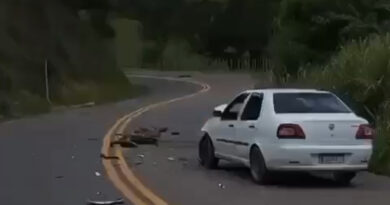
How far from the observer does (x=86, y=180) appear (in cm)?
1620

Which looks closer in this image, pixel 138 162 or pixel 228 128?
pixel 228 128

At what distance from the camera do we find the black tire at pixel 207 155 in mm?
18344

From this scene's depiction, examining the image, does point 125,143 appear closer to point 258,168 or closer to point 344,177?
point 258,168

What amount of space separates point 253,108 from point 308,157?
5.44 feet

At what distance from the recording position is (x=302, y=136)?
15414 millimetres

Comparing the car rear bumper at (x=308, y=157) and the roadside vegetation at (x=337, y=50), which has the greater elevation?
the car rear bumper at (x=308, y=157)

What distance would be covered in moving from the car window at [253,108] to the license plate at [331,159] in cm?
136

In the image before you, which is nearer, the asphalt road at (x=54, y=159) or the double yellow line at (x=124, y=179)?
the double yellow line at (x=124, y=179)

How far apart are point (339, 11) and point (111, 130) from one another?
7.27m

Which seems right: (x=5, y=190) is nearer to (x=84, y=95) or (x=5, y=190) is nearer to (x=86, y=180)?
(x=86, y=180)

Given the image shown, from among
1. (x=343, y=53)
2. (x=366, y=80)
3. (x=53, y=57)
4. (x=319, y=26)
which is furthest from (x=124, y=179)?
(x=53, y=57)

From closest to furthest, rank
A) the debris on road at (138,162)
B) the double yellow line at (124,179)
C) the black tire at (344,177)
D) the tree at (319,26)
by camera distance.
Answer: the double yellow line at (124,179) → the black tire at (344,177) → the debris on road at (138,162) → the tree at (319,26)

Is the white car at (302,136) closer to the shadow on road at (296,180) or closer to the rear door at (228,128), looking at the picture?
the shadow on road at (296,180)

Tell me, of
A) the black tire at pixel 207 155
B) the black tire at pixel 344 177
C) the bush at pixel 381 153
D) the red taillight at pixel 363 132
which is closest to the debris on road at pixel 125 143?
the black tire at pixel 207 155
